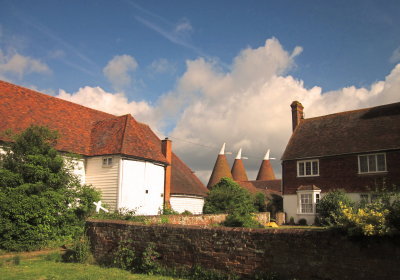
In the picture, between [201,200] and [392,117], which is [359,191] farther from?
[201,200]

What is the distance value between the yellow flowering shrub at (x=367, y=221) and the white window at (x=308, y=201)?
74.2 ft

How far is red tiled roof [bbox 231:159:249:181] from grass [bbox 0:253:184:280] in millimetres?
45565

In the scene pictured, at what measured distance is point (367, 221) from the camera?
6.43 metres

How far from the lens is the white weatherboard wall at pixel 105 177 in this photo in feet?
71.4

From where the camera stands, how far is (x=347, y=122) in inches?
1198

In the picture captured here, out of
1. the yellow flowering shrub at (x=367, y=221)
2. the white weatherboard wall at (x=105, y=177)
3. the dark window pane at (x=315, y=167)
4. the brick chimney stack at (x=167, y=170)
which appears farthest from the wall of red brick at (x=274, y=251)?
the dark window pane at (x=315, y=167)

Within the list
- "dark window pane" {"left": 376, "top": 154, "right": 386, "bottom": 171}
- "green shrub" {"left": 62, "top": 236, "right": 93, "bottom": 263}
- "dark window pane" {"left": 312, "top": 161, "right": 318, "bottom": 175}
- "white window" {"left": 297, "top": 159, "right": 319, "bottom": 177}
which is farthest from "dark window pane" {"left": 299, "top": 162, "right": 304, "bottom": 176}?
"green shrub" {"left": 62, "top": 236, "right": 93, "bottom": 263}

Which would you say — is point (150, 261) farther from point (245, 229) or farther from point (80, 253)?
point (80, 253)

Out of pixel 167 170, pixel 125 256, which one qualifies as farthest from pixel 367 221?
pixel 167 170

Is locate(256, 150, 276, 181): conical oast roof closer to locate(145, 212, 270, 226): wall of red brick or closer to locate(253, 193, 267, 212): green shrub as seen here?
locate(253, 193, 267, 212): green shrub

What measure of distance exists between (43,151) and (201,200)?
18.5 meters

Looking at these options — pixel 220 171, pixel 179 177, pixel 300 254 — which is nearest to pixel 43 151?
pixel 300 254

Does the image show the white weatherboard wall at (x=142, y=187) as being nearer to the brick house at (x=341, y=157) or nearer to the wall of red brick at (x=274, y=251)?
the wall of red brick at (x=274, y=251)

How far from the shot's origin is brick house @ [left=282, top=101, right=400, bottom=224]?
25.8m
